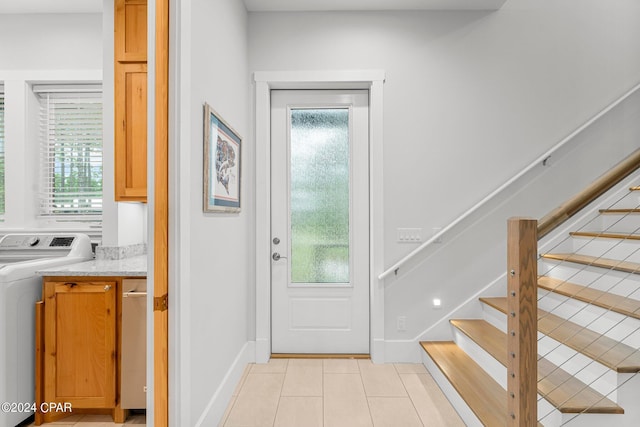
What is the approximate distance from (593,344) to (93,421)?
2.81 m

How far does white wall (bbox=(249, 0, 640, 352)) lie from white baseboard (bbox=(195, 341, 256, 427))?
1184 millimetres

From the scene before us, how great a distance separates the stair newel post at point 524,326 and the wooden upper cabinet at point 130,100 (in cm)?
218

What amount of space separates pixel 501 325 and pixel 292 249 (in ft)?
5.67

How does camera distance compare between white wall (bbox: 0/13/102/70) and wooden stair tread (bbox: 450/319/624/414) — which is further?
white wall (bbox: 0/13/102/70)

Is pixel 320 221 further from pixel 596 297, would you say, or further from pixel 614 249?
pixel 614 249

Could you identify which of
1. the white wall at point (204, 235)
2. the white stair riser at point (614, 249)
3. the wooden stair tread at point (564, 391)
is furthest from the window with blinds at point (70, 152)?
the white stair riser at point (614, 249)

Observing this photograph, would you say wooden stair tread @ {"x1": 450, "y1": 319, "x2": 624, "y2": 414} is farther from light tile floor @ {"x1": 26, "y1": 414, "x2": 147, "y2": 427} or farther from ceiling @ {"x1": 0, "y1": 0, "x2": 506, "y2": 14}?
ceiling @ {"x1": 0, "y1": 0, "x2": 506, "y2": 14}

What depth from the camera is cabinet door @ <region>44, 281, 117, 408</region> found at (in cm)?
207

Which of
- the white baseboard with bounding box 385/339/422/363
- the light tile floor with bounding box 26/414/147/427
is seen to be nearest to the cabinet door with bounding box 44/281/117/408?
the light tile floor with bounding box 26/414/147/427

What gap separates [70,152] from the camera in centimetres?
288

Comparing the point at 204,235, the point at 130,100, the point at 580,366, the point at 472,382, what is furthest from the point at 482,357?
the point at 130,100

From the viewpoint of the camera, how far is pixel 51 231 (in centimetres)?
267

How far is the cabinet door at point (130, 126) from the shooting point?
2408 mm

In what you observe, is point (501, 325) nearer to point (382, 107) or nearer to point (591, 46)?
point (382, 107)
